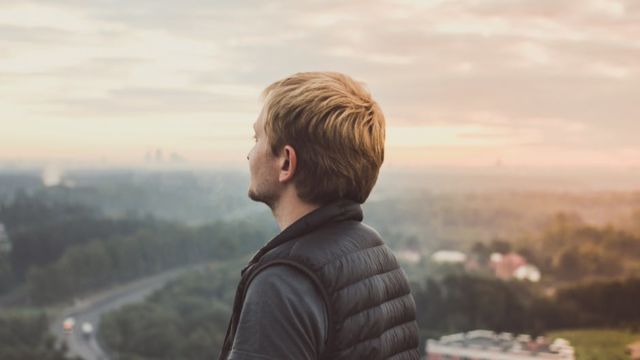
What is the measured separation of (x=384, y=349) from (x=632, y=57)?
396 centimetres

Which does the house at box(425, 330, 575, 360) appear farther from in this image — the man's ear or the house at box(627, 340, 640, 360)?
the man's ear

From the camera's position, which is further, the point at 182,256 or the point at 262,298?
the point at 182,256

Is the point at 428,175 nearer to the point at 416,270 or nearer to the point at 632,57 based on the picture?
the point at 416,270

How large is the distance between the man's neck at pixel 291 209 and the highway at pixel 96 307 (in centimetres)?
415

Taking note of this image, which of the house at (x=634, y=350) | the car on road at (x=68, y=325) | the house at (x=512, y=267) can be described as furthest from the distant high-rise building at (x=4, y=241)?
the house at (x=634, y=350)

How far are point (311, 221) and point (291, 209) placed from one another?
0.03 m

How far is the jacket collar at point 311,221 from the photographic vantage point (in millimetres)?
799

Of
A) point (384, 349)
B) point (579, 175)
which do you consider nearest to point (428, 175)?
point (579, 175)

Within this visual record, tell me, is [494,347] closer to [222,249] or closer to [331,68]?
[222,249]

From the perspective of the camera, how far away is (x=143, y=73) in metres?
5.03

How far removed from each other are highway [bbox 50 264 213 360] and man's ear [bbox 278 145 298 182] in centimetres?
418

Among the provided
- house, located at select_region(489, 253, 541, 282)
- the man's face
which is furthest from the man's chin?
house, located at select_region(489, 253, 541, 282)

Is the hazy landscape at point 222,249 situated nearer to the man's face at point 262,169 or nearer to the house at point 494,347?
the house at point 494,347

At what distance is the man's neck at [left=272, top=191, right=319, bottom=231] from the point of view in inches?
32.3
